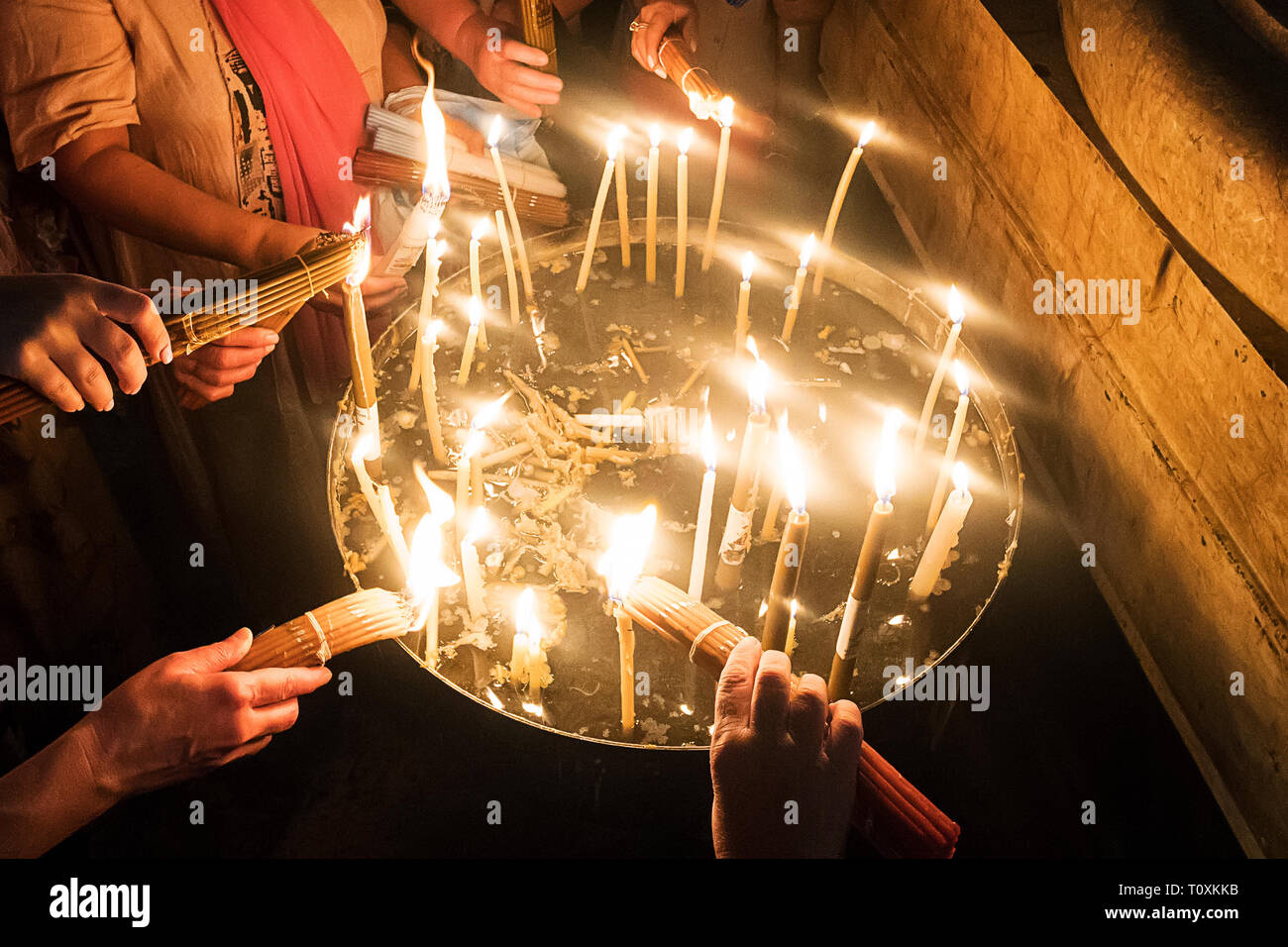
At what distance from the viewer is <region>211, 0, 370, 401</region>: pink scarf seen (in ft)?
7.25

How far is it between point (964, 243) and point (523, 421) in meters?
1.64

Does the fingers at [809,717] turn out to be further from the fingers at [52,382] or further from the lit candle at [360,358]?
the fingers at [52,382]

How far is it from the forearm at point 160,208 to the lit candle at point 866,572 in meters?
1.70

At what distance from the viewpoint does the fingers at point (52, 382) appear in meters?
1.47

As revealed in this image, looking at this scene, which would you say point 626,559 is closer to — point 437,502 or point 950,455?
point 437,502

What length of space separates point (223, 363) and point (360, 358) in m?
0.48

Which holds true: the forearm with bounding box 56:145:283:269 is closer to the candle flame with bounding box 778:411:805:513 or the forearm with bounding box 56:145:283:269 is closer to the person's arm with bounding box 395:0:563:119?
the person's arm with bounding box 395:0:563:119

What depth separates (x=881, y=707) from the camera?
2.45m

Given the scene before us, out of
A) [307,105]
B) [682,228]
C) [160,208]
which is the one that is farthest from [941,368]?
[160,208]

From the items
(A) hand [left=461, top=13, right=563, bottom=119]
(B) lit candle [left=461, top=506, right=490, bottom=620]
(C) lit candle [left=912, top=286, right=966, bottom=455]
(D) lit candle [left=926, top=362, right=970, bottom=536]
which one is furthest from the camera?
(A) hand [left=461, top=13, right=563, bottom=119]

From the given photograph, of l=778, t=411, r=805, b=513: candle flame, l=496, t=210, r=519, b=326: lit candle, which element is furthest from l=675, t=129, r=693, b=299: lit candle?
l=778, t=411, r=805, b=513: candle flame

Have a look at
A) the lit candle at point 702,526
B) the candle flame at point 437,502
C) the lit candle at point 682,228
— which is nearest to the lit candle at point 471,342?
the candle flame at point 437,502

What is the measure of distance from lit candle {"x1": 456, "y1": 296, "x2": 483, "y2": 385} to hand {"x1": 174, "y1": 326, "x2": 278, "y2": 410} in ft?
1.38
